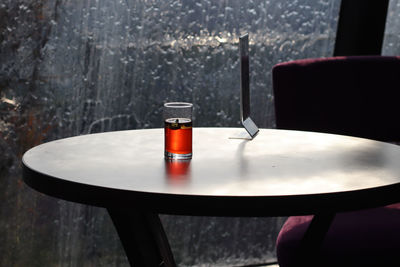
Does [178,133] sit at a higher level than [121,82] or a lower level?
higher

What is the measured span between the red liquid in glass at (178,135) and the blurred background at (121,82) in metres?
1.14

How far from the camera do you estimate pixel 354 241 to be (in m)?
1.66

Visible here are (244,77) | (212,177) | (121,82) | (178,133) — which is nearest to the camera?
(212,177)

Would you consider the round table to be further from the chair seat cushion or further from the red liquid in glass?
the chair seat cushion

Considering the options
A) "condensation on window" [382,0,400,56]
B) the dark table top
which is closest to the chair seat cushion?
the dark table top

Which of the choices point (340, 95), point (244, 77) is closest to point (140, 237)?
point (244, 77)

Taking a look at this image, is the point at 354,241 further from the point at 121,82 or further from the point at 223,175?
the point at 121,82

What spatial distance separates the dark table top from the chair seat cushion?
25 cm

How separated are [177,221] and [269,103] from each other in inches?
28.5

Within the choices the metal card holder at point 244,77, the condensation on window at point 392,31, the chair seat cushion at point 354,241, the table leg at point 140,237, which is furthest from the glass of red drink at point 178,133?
the condensation on window at point 392,31

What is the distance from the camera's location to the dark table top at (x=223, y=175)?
1.08 meters

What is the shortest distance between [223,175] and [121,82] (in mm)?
1390

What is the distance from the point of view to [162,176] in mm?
1235

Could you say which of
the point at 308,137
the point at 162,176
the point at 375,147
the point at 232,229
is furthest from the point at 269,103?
the point at 162,176
